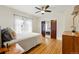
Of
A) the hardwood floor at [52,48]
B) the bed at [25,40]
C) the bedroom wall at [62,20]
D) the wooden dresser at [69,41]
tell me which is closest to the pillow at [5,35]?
the bed at [25,40]

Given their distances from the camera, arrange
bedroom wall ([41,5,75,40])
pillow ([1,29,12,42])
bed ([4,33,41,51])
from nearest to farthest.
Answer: pillow ([1,29,12,42]) → bedroom wall ([41,5,75,40]) → bed ([4,33,41,51])

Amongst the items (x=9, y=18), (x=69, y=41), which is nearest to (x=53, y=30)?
(x=69, y=41)

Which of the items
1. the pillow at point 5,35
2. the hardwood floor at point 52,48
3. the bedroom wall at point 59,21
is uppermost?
the bedroom wall at point 59,21

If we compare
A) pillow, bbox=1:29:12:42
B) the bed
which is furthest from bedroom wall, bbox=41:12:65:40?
pillow, bbox=1:29:12:42

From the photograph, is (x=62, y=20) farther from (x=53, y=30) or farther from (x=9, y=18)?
(x=9, y=18)

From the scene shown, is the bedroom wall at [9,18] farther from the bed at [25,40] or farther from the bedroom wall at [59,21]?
the bed at [25,40]

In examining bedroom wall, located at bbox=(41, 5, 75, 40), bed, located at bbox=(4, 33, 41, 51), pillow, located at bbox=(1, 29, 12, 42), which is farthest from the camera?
bed, located at bbox=(4, 33, 41, 51)

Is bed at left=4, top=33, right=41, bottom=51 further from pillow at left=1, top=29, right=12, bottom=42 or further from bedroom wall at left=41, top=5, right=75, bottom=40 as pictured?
bedroom wall at left=41, top=5, right=75, bottom=40

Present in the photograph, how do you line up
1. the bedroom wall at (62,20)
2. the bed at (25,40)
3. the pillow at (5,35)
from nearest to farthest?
the pillow at (5,35)
the bedroom wall at (62,20)
the bed at (25,40)

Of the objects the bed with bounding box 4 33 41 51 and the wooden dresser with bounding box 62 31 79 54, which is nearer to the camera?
the wooden dresser with bounding box 62 31 79 54

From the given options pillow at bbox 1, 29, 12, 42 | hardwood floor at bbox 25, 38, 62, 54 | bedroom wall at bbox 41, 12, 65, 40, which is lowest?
hardwood floor at bbox 25, 38, 62, 54

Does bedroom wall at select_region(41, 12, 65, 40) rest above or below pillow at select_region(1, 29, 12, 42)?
above

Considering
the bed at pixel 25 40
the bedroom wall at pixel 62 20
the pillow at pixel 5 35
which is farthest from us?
the bed at pixel 25 40

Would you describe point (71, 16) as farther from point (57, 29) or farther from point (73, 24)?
point (57, 29)
